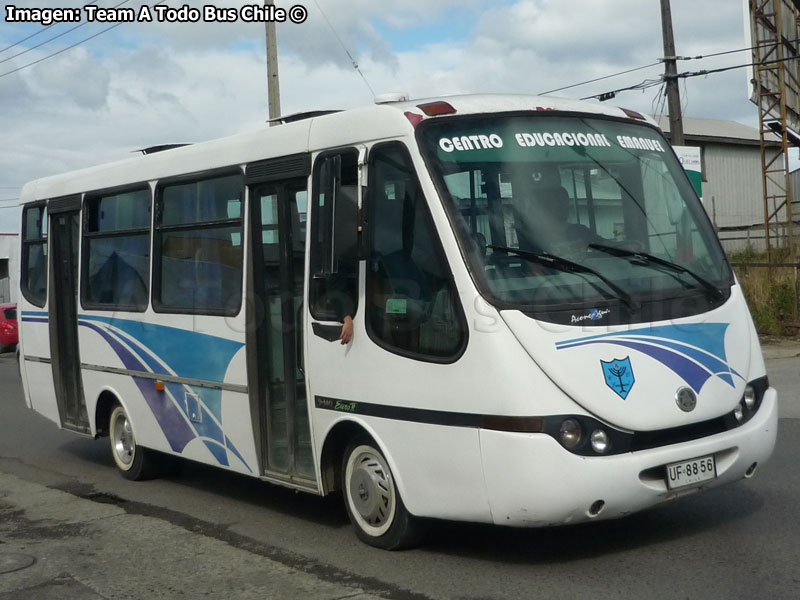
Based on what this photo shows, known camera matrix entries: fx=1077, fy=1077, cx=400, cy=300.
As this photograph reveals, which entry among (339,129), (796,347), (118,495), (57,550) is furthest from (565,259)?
(796,347)

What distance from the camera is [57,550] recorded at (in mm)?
7195

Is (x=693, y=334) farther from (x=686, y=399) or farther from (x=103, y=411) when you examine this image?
(x=103, y=411)

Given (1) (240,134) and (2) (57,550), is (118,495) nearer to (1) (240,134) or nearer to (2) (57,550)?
(2) (57,550)

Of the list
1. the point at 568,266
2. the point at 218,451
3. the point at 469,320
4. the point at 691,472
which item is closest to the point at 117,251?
the point at 218,451

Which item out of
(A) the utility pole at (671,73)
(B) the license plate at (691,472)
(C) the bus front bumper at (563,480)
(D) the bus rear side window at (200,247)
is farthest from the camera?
(A) the utility pole at (671,73)

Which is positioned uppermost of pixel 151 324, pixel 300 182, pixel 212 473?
pixel 300 182

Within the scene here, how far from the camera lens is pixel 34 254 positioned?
37.3 ft

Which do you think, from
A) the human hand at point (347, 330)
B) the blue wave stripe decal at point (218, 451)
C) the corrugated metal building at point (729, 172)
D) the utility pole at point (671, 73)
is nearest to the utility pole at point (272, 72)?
the utility pole at point (671, 73)

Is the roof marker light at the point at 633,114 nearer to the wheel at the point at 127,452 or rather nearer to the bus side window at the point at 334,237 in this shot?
the bus side window at the point at 334,237

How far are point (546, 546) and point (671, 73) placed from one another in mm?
16696

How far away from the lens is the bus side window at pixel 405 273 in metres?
6.03

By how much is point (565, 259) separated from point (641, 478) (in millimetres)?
1277

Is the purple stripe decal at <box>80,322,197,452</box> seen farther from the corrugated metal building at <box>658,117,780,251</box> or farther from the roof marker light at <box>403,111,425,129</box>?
the corrugated metal building at <box>658,117,780,251</box>

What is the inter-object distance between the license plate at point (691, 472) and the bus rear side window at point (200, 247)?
345cm
